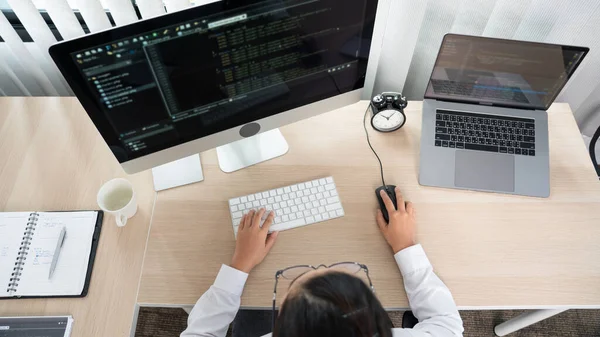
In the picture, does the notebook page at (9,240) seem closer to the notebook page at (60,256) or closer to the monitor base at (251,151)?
the notebook page at (60,256)

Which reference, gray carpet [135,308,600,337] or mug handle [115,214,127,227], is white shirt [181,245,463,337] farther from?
gray carpet [135,308,600,337]

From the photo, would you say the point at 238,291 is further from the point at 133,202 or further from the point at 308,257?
the point at 133,202

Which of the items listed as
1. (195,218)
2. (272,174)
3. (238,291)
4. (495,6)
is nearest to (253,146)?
(272,174)

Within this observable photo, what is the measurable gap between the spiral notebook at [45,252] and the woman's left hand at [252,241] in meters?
0.34

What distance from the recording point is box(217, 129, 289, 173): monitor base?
1086 millimetres

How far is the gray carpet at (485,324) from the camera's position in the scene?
1.54 m

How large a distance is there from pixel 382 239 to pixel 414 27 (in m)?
0.59

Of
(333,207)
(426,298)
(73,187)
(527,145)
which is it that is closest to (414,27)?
(527,145)

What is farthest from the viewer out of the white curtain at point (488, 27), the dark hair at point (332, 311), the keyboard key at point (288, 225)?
the white curtain at point (488, 27)

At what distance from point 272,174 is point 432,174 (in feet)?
1.33

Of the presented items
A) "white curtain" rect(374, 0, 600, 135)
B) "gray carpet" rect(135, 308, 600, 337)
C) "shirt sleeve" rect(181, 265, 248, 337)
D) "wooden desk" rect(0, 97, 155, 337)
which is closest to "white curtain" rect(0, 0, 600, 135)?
"white curtain" rect(374, 0, 600, 135)

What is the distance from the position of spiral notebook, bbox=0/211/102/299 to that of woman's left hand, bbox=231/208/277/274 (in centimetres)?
34

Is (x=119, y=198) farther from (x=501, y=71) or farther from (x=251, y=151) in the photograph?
(x=501, y=71)

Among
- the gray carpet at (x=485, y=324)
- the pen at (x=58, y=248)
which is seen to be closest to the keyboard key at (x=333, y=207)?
the pen at (x=58, y=248)
